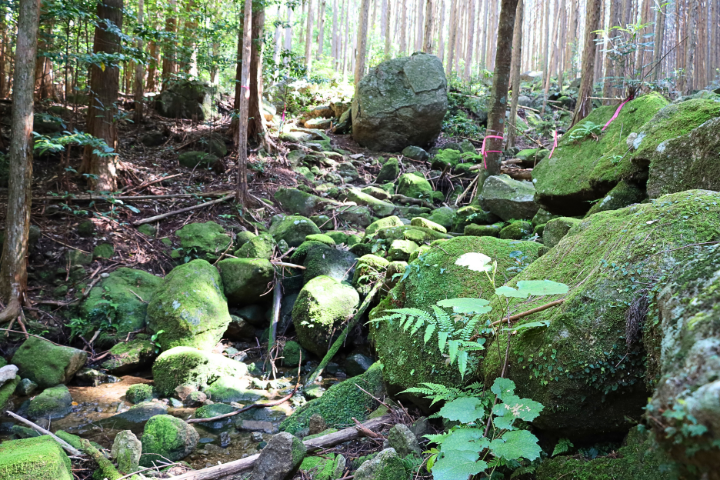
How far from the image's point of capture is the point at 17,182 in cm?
559

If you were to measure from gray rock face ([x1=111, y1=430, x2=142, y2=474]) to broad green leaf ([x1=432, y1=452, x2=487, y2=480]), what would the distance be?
2483 millimetres

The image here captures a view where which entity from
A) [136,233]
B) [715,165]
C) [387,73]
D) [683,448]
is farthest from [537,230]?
[387,73]

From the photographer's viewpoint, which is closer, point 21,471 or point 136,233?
point 21,471

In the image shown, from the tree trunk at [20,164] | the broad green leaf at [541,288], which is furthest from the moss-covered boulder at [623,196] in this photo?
the tree trunk at [20,164]

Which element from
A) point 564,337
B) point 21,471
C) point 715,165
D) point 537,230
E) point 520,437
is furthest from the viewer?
point 537,230

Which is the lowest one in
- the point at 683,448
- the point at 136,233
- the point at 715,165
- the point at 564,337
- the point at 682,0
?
the point at 136,233

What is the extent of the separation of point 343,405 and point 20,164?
5018 mm

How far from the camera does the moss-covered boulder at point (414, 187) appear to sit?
1019 centimetres

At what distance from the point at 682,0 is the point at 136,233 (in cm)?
1773

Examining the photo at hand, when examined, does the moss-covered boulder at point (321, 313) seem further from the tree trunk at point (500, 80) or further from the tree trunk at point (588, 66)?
the tree trunk at point (588, 66)

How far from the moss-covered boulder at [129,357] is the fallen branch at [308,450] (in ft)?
10.7

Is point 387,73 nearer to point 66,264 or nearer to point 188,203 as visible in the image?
point 188,203

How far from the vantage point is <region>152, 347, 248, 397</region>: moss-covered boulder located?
511 cm

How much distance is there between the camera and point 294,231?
7977 millimetres
